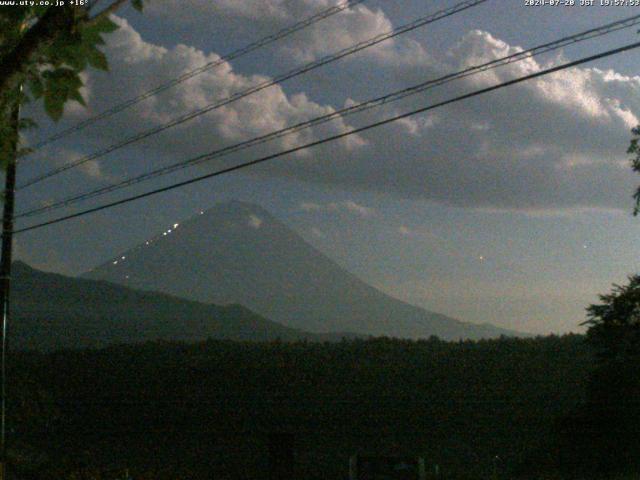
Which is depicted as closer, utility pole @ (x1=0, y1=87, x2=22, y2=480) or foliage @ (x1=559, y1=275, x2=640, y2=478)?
utility pole @ (x1=0, y1=87, x2=22, y2=480)

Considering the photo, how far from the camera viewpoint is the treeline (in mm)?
28719

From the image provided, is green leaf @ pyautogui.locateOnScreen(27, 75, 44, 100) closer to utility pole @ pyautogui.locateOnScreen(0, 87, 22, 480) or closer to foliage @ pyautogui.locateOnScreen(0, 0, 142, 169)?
foliage @ pyautogui.locateOnScreen(0, 0, 142, 169)

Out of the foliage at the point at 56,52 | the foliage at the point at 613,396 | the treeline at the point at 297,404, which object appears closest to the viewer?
the foliage at the point at 56,52

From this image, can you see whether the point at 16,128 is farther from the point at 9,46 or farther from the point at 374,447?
the point at 374,447

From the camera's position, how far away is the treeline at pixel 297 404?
2872 cm

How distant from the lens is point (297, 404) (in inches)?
1535

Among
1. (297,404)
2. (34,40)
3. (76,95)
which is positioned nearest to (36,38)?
(34,40)

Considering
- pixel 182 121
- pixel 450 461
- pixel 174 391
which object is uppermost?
pixel 182 121

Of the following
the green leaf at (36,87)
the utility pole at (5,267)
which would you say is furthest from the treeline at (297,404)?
the green leaf at (36,87)

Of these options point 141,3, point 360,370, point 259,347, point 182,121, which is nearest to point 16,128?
point 141,3

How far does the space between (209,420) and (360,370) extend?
860cm

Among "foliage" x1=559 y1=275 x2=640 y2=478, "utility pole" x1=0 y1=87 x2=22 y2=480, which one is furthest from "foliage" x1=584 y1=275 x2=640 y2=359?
"utility pole" x1=0 y1=87 x2=22 y2=480

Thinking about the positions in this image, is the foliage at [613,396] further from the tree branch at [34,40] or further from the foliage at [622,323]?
the tree branch at [34,40]

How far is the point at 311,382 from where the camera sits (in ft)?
136
